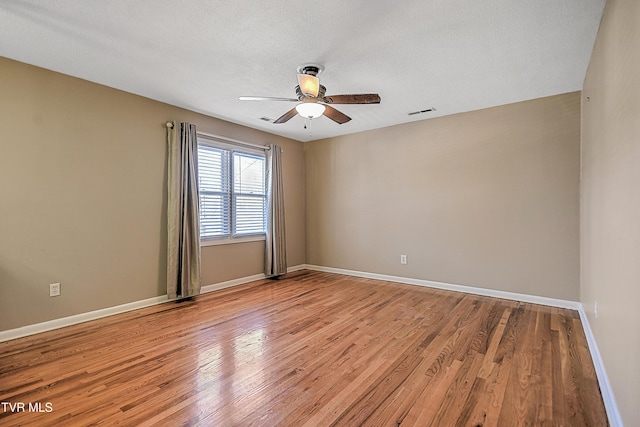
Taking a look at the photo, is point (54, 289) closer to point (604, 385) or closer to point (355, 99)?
point (355, 99)

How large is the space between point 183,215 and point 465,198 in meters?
3.82

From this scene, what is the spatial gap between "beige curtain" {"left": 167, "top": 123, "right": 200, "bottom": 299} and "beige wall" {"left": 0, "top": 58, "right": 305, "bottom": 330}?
125mm

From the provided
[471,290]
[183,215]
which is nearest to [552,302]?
[471,290]

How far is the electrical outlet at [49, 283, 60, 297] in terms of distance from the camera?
3.00 m

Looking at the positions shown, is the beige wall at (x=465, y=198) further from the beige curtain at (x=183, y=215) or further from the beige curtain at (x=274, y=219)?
the beige curtain at (x=183, y=215)

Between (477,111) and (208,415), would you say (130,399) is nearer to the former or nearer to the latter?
(208,415)

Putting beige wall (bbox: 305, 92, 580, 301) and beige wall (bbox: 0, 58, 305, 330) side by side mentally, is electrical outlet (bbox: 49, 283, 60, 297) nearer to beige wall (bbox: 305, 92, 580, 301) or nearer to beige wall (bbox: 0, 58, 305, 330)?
beige wall (bbox: 0, 58, 305, 330)

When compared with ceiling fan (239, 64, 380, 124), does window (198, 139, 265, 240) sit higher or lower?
lower

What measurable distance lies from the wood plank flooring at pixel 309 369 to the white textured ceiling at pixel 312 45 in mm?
2531

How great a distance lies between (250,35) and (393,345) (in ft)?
9.22

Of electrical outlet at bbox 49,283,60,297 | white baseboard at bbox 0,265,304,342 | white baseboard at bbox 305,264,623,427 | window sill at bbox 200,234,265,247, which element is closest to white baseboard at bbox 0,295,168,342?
white baseboard at bbox 0,265,304,342

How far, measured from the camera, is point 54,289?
3.02 m

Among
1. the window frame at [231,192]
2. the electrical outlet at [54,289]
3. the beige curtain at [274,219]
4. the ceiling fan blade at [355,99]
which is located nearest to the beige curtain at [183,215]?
the window frame at [231,192]

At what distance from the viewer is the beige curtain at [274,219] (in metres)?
5.16
